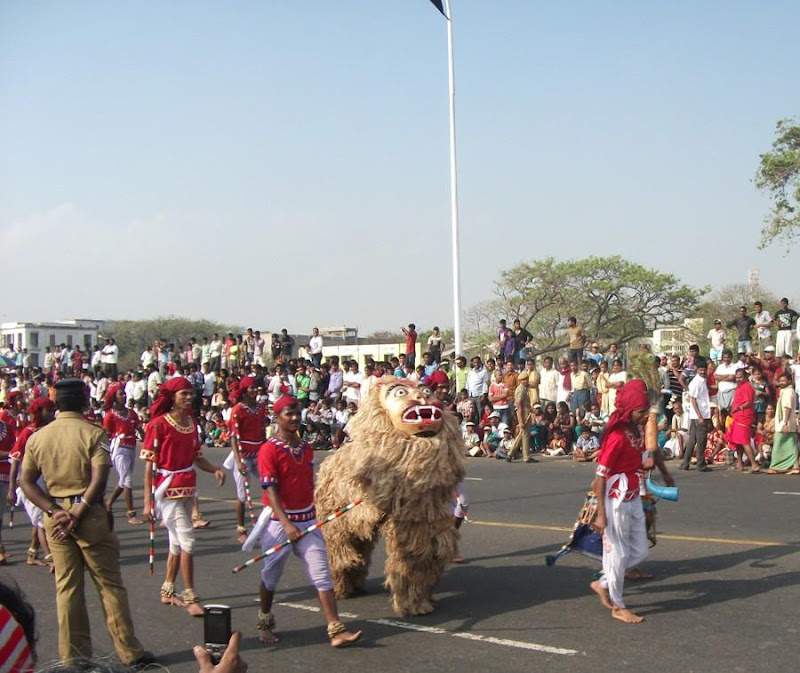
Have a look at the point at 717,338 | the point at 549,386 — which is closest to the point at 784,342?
the point at 717,338

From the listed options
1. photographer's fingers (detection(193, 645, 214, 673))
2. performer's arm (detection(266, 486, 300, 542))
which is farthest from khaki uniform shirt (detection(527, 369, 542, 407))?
photographer's fingers (detection(193, 645, 214, 673))

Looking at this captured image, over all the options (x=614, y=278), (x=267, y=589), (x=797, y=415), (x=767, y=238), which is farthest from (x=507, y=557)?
(x=614, y=278)

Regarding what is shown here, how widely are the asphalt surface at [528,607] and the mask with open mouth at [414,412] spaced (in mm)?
1476

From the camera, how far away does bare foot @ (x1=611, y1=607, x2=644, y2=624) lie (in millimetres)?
6898

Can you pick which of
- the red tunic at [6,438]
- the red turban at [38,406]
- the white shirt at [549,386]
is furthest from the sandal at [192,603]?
the white shirt at [549,386]

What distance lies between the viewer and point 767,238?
2719 centimetres

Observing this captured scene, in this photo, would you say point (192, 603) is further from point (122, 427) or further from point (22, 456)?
point (122, 427)

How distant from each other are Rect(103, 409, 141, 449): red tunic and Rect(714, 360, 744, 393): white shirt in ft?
35.0

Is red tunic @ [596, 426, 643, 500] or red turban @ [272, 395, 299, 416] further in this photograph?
red tunic @ [596, 426, 643, 500]

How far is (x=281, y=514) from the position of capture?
22.0 ft

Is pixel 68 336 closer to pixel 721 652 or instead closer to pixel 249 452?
pixel 249 452

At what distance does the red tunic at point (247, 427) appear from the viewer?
10883mm

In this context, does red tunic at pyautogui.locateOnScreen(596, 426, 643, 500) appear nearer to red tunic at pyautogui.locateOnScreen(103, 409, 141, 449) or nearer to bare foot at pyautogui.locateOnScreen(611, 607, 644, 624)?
bare foot at pyautogui.locateOnScreen(611, 607, 644, 624)

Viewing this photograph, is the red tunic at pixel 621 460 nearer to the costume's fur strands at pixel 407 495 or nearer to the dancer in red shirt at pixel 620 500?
the dancer in red shirt at pixel 620 500
